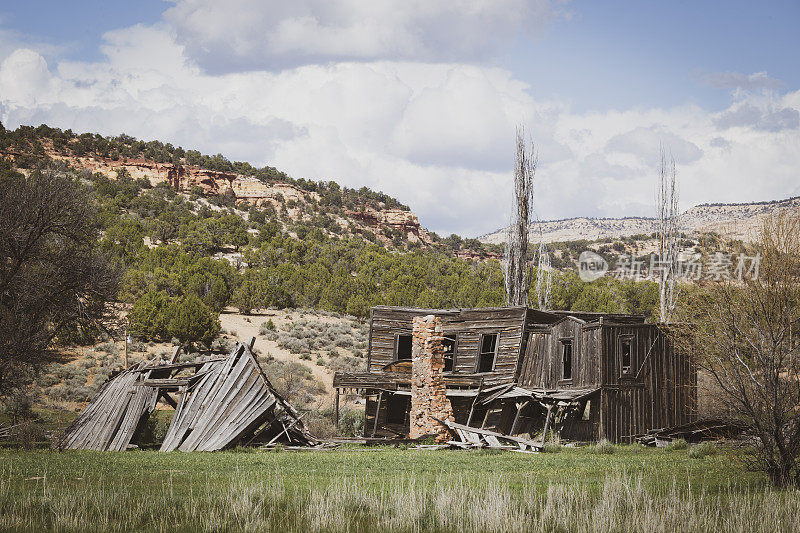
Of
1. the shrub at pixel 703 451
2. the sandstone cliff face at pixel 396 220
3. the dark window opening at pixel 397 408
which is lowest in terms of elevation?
the dark window opening at pixel 397 408

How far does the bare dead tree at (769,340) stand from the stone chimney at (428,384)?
562 inches

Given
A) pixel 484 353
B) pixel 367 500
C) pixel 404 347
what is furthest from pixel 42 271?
pixel 367 500

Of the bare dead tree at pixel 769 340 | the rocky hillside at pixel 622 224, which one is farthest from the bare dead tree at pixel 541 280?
the rocky hillside at pixel 622 224

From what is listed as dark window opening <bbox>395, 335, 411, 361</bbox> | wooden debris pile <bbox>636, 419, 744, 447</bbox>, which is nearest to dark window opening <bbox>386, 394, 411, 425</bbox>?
dark window opening <bbox>395, 335, 411, 361</bbox>

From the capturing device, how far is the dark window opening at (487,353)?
3200 centimetres

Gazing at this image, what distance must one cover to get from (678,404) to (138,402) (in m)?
19.3

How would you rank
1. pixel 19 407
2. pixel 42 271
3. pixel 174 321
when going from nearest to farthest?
pixel 42 271, pixel 19 407, pixel 174 321

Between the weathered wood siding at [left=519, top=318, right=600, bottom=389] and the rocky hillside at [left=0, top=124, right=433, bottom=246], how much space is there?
75.3m

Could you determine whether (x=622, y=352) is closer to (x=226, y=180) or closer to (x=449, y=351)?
(x=449, y=351)

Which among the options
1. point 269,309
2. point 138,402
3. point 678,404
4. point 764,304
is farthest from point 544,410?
point 269,309

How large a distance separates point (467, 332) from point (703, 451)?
13400 mm

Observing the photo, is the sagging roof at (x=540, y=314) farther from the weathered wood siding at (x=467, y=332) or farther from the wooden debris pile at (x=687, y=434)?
the wooden debris pile at (x=687, y=434)

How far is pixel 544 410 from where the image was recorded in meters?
29.5

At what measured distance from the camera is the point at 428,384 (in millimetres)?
27141
